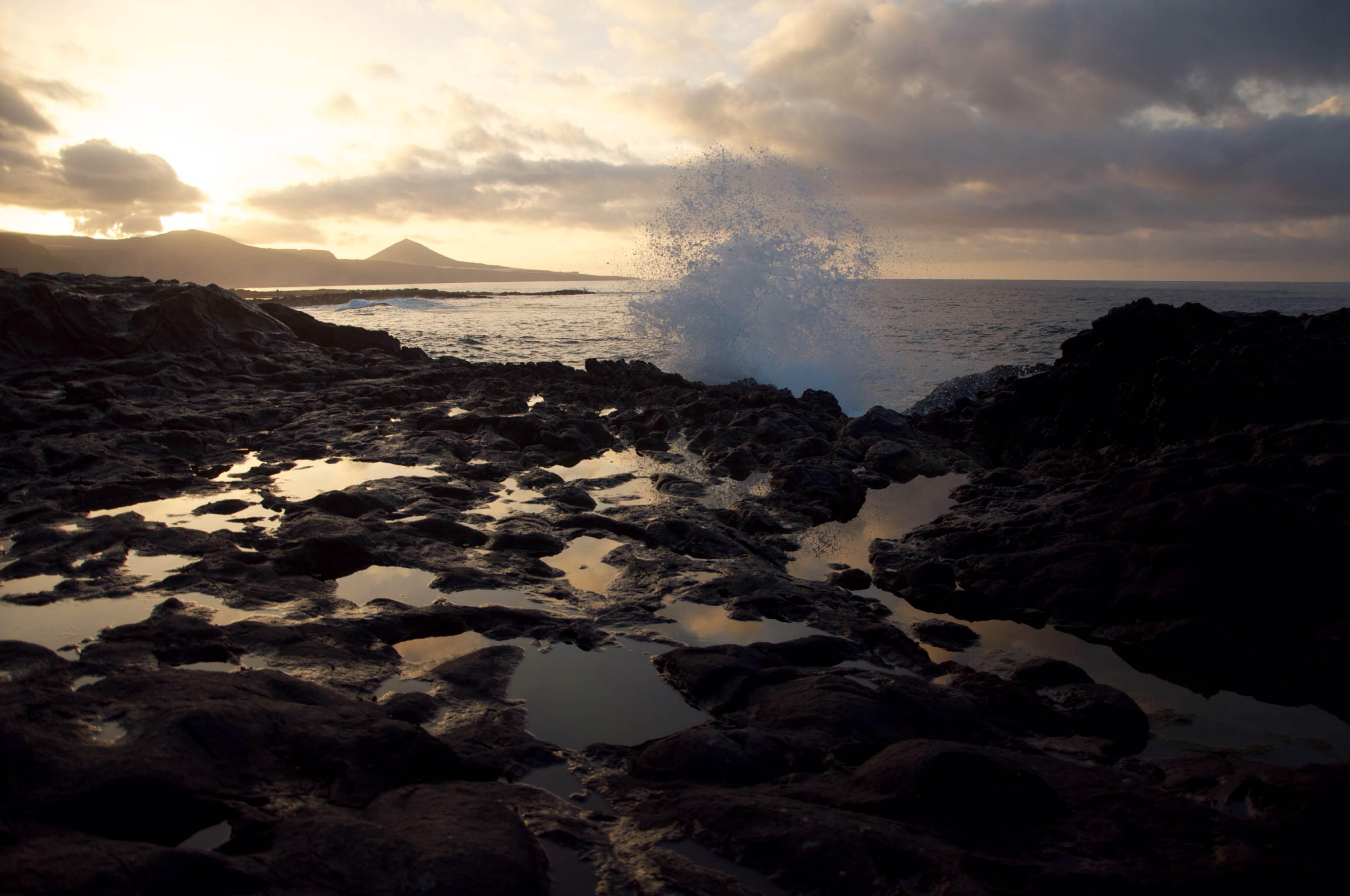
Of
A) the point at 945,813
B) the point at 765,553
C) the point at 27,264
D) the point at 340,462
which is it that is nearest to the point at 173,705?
the point at 945,813

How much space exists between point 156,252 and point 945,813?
17413 cm

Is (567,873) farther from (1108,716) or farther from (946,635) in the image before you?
(946,635)

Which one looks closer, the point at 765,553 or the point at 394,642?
the point at 394,642

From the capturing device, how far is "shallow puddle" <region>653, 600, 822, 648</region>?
4.31 meters

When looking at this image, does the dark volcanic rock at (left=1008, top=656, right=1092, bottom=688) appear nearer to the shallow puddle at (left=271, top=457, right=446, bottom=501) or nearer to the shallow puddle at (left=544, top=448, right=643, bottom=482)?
the shallow puddle at (left=544, top=448, right=643, bottom=482)

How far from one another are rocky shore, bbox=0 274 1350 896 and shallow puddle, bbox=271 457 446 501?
106 mm

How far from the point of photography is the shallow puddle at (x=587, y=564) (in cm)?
511

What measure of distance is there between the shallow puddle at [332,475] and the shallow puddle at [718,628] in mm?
3774

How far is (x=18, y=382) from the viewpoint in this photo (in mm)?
10453

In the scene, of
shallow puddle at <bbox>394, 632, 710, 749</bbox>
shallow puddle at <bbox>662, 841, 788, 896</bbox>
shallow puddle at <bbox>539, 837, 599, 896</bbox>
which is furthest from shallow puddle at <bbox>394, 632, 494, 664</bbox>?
shallow puddle at <bbox>662, 841, 788, 896</bbox>

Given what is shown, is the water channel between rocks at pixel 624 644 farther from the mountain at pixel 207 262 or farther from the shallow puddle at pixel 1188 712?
the mountain at pixel 207 262

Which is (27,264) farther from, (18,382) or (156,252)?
(18,382)

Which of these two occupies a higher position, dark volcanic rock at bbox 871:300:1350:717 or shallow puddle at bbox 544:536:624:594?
dark volcanic rock at bbox 871:300:1350:717

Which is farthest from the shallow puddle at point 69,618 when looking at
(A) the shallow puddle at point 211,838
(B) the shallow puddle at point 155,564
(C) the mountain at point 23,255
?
(C) the mountain at point 23,255
